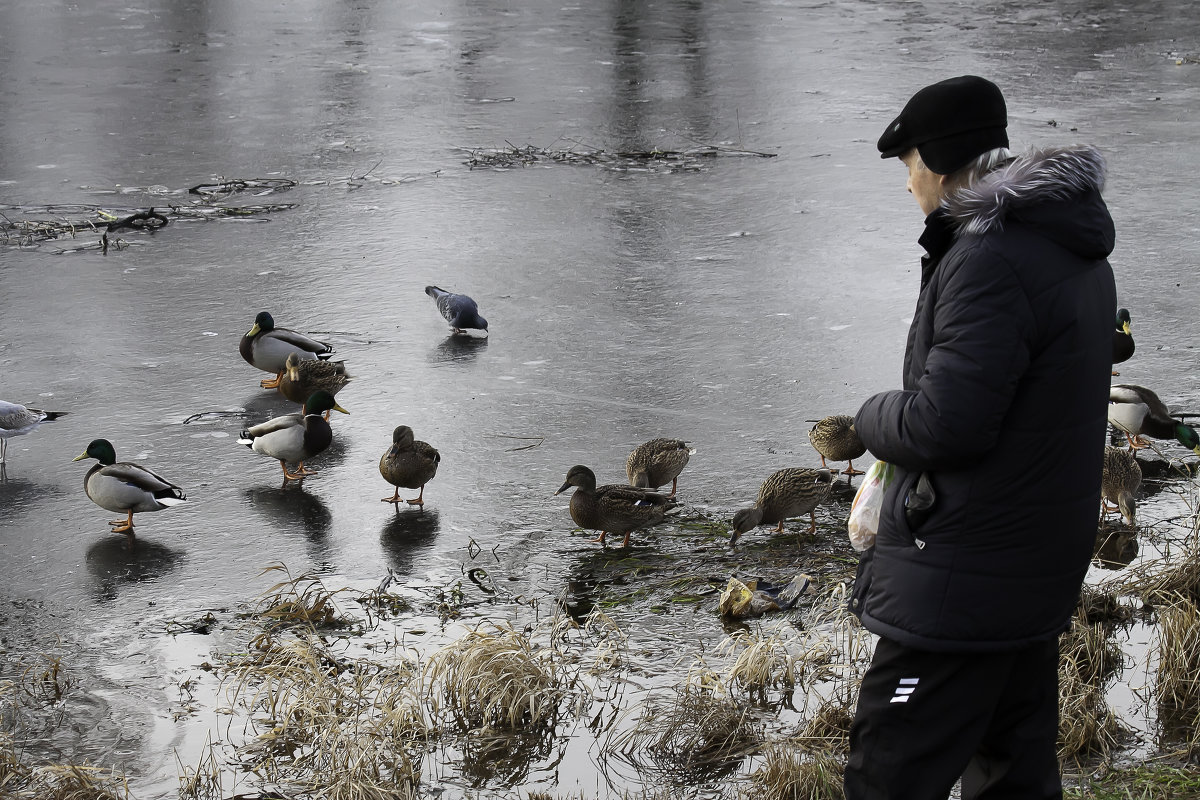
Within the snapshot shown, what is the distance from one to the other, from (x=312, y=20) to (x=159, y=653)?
17.2 metres

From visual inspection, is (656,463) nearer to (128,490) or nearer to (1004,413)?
(128,490)

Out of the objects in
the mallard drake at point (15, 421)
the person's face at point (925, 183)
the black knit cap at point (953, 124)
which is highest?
the black knit cap at point (953, 124)

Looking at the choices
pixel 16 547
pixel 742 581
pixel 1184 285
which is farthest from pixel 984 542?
pixel 1184 285

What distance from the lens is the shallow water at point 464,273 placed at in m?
6.23

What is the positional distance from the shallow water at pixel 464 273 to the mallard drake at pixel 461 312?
0.66 feet

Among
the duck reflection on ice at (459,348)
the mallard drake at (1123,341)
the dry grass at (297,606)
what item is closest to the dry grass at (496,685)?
the dry grass at (297,606)

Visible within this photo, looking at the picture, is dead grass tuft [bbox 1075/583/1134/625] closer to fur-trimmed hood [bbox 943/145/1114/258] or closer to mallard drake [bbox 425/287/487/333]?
fur-trimmed hood [bbox 943/145/1114/258]

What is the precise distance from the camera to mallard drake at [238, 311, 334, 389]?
26.2 ft

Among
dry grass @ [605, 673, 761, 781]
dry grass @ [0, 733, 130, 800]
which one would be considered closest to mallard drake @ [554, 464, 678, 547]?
dry grass @ [605, 673, 761, 781]

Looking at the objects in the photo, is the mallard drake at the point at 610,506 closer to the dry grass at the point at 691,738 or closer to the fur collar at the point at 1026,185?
the dry grass at the point at 691,738

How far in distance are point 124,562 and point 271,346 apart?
223cm

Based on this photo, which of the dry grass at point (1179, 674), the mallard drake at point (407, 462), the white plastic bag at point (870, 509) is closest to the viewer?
the white plastic bag at point (870, 509)

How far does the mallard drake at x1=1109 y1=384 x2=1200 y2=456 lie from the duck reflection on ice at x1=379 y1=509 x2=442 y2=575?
3.71m

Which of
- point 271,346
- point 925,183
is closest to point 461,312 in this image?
point 271,346
